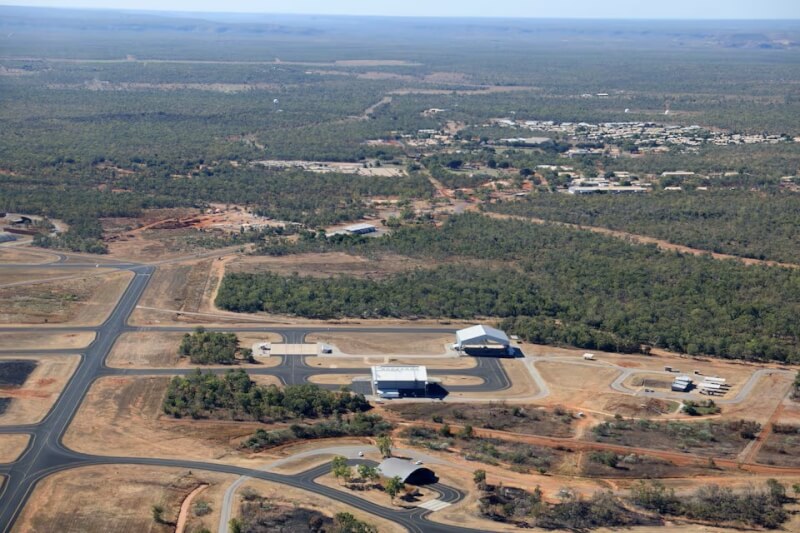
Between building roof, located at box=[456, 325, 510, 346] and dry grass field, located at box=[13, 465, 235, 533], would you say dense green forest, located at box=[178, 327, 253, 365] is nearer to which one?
building roof, located at box=[456, 325, 510, 346]

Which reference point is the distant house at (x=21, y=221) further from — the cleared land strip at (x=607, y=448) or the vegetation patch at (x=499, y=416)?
the cleared land strip at (x=607, y=448)

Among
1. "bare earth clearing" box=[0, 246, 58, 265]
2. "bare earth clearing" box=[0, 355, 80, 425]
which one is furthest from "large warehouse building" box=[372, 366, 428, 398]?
"bare earth clearing" box=[0, 246, 58, 265]

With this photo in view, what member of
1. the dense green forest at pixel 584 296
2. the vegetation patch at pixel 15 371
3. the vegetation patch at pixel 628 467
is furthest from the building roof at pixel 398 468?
Answer: the vegetation patch at pixel 15 371

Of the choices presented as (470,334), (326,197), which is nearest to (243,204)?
(326,197)

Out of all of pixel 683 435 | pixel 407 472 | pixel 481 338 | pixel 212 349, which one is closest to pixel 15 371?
pixel 212 349

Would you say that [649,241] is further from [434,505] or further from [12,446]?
[12,446]

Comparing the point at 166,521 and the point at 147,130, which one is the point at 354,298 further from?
the point at 147,130
